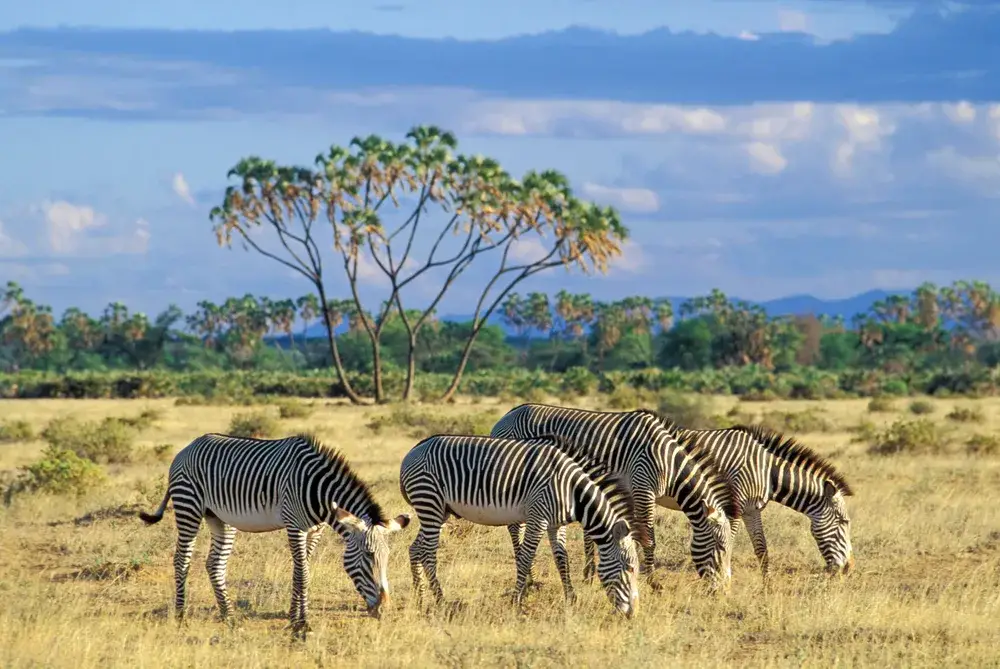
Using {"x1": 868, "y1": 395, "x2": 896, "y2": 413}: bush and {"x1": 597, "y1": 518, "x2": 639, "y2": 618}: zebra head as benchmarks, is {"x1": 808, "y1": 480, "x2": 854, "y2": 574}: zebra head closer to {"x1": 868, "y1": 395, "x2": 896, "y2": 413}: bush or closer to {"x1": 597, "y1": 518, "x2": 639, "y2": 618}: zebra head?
{"x1": 597, "y1": 518, "x2": 639, "y2": 618}: zebra head

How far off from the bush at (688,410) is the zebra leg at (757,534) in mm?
17470

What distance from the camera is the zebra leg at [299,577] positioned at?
10.7 metres

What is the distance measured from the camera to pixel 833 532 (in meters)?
12.7

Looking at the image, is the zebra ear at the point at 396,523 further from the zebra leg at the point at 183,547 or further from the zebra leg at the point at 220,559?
the zebra leg at the point at 183,547

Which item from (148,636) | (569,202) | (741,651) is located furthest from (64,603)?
(569,202)

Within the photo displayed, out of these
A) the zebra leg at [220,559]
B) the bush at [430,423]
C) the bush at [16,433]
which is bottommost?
the bush at [16,433]

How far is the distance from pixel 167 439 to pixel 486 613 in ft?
67.7

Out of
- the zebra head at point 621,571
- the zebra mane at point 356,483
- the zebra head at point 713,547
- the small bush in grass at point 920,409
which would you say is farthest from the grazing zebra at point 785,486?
the small bush in grass at point 920,409

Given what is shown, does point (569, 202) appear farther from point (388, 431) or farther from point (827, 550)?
point (827, 550)

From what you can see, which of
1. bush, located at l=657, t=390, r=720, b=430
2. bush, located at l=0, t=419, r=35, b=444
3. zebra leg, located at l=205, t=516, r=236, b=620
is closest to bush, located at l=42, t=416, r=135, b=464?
bush, located at l=0, t=419, r=35, b=444

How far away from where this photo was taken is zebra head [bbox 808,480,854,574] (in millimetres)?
12703

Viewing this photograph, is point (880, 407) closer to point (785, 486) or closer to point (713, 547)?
point (785, 486)

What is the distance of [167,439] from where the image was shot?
30375mm

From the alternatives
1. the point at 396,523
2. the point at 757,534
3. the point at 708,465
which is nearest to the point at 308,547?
the point at 396,523
